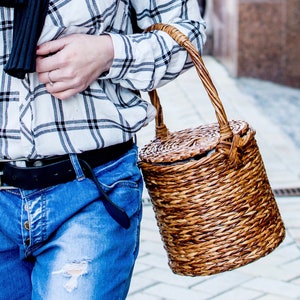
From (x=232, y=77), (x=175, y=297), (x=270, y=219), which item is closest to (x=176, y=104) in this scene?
(x=232, y=77)

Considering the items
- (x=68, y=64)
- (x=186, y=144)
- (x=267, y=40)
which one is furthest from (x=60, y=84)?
(x=267, y=40)

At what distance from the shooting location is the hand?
1852 mm

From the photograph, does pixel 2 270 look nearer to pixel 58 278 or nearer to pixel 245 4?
pixel 58 278

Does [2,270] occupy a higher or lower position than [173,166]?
lower

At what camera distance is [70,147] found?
1.92 meters

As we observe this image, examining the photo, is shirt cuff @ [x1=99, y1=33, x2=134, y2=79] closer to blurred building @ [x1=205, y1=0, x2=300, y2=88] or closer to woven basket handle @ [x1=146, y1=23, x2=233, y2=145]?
woven basket handle @ [x1=146, y1=23, x2=233, y2=145]

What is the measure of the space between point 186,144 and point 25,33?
1.84ft

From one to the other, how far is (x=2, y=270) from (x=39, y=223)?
0.19 meters

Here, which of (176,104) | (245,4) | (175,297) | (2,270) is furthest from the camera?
(245,4)

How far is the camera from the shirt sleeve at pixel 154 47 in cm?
197

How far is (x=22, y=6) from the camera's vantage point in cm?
184

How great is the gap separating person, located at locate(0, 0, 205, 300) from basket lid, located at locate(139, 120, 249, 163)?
5.0 inches

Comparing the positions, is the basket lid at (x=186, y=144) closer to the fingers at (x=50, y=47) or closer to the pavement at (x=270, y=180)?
the fingers at (x=50, y=47)

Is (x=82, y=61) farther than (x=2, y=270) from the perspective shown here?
No
